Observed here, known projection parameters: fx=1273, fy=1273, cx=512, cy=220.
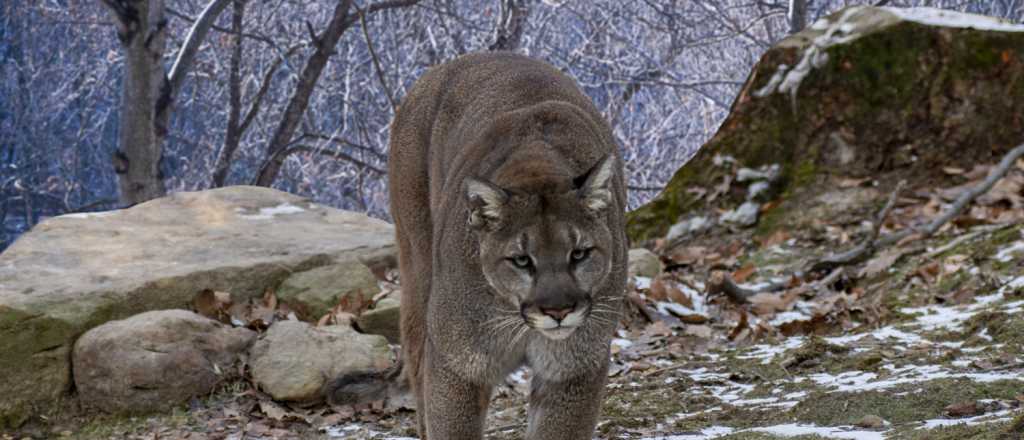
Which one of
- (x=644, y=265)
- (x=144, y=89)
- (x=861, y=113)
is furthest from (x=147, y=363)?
(x=144, y=89)

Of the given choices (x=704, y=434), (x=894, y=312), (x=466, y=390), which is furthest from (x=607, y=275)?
(x=894, y=312)

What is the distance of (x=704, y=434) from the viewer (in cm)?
518

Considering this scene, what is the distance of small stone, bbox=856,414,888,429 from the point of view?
4.73 metres

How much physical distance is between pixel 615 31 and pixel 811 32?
7.66m

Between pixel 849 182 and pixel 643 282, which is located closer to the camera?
pixel 643 282

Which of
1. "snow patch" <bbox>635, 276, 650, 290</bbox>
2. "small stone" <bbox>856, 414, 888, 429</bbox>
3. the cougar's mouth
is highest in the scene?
the cougar's mouth

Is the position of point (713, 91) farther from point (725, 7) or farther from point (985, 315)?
point (985, 315)

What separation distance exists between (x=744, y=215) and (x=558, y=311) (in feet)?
20.9

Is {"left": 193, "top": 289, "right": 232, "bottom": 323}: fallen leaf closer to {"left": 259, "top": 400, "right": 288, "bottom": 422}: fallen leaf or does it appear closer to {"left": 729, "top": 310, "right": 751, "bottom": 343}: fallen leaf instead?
{"left": 259, "top": 400, "right": 288, "bottom": 422}: fallen leaf

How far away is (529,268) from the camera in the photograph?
433 centimetres

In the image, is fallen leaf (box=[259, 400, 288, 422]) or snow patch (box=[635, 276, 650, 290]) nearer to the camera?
fallen leaf (box=[259, 400, 288, 422])

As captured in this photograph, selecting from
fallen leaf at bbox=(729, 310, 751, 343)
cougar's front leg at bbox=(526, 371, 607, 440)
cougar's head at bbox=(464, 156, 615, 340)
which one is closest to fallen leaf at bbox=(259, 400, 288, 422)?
cougar's front leg at bbox=(526, 371, 607, 440)

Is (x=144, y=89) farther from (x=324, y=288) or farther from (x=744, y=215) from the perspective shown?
(x=744, y=215)

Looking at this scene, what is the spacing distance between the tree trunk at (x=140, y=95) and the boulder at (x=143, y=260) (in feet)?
11.9
